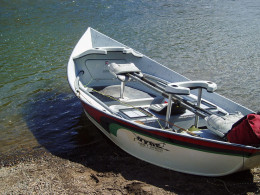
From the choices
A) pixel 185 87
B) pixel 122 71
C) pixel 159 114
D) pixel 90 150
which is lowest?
pixel 90 150

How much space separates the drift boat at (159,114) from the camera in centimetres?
489

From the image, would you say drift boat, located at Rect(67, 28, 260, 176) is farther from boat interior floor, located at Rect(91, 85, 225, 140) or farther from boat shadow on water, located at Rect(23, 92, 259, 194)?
boat shadow on water, located at Rect(23, 92, 259, 194)

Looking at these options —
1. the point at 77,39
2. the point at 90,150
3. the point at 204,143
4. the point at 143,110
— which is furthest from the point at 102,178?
the point at 77,39

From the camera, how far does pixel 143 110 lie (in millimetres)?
6738

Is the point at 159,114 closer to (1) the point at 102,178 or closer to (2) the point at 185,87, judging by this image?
(2) the point at 185,87

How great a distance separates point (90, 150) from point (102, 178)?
1228 millimetres

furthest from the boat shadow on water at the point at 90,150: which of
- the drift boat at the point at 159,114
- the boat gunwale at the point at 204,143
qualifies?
the boat gunwale at the point at 204,143

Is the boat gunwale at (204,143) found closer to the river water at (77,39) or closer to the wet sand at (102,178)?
the wet sand at (102,178)

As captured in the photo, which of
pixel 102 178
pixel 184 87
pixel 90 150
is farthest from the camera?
pixel 90 150

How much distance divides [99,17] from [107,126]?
575 inches

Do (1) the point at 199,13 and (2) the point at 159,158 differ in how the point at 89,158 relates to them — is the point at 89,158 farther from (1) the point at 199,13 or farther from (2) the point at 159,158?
(1) the point at 199,13

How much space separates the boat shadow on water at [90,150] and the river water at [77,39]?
35 millimetres

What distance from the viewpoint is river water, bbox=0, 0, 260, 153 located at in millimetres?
8055

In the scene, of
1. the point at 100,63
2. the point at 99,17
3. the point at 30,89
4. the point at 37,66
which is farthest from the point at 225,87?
the point at 99,17
